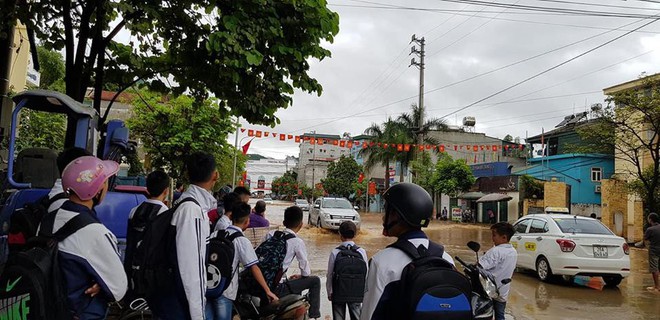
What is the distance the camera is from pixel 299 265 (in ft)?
16.6

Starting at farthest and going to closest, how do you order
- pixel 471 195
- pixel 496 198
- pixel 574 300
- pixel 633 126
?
1. pixel 471 195
2. pixel 496 198
3. pixel 633 126
4. pixel 574 300

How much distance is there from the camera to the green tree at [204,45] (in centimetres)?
534

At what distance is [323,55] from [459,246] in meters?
13.8

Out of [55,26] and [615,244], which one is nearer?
[55,26]

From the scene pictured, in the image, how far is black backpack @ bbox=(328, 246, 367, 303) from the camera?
5020 millimetres

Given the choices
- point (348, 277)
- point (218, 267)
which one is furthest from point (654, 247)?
point (218, 267)

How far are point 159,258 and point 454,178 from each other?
3538 cm

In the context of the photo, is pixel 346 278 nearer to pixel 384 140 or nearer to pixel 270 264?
pixel 270 264

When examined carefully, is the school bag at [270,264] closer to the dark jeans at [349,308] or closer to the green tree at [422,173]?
the dark jeans at [349,308]

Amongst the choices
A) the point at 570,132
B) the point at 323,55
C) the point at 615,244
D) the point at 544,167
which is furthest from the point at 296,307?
the point at 570,132

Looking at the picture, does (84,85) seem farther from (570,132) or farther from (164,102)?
(570,132)

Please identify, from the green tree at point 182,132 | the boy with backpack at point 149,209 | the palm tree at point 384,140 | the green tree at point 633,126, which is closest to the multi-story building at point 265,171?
the palm tree at point 384,140

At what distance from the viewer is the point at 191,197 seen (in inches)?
124

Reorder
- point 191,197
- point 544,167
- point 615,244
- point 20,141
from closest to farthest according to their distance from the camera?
point 191,197 → point 615,244 → point 20,141 → point 544,167
